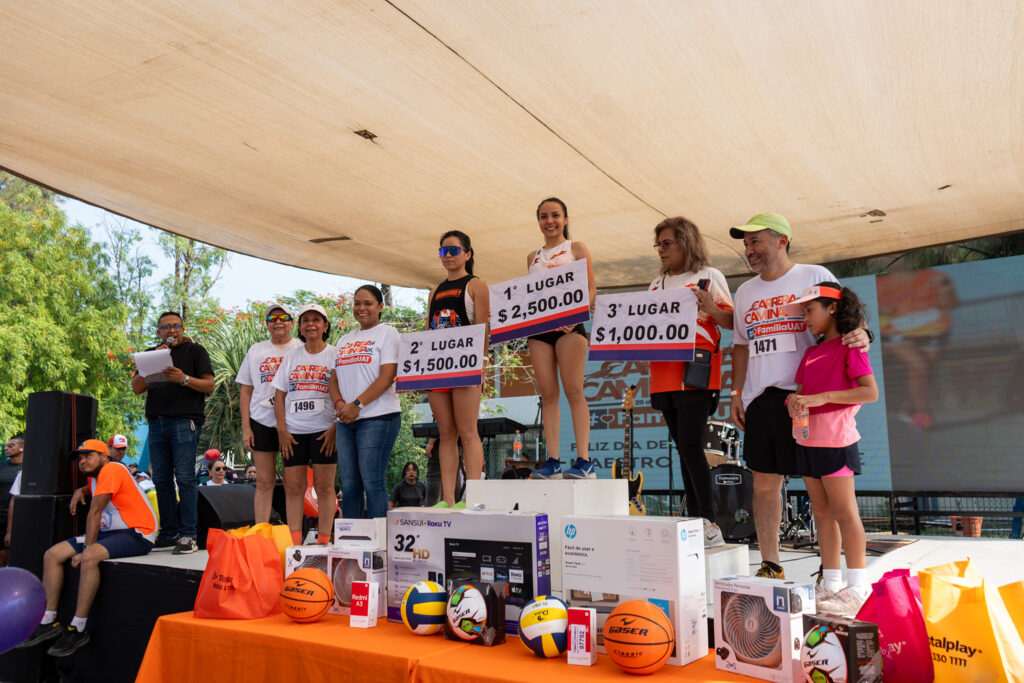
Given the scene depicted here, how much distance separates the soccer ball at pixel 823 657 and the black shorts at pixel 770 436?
995 mm

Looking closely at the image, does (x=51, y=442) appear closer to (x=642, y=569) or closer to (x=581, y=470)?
(x=581, y=470)

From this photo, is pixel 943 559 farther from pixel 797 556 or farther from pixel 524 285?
pixel 524 285

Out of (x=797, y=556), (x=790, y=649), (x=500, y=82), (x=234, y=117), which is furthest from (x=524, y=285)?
(x=797, y=556)

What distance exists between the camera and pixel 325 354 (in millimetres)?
4188

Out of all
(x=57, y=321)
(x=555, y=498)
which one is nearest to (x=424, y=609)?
(x=555, y=498)

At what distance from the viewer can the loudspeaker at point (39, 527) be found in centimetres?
465

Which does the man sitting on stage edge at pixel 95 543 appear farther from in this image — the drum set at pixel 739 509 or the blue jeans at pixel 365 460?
the drum set at pixel 739 509

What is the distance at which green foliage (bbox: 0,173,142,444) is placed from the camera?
13203 mm

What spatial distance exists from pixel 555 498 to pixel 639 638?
72cm


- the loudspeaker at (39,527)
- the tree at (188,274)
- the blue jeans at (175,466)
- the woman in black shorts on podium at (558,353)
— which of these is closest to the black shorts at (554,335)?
the woman in black shorts on podium at (558,353)

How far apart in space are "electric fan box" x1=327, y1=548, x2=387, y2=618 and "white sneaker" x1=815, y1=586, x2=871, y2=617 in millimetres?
1426

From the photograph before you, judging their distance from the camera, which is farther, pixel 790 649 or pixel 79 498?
pixel 79 498

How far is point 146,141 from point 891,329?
6.87 m

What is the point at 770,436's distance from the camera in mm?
2627
